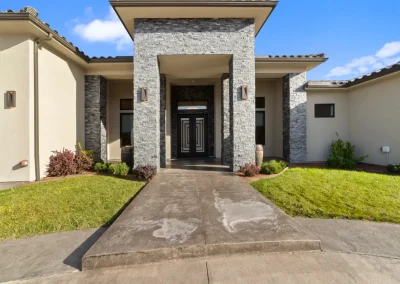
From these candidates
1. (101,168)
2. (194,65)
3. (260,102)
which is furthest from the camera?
(260,102)

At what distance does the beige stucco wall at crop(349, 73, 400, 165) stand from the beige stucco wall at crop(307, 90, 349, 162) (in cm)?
30

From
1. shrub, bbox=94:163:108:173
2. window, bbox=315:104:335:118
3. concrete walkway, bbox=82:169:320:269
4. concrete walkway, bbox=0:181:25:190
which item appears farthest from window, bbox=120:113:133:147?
window, bbox=315:104:335:118

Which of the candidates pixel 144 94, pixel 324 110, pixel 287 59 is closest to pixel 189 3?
pixel 144 94

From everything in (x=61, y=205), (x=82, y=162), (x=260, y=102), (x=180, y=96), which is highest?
(x=180, y=96)

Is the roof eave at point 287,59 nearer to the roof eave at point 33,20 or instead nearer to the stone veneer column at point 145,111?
the stone veneer column at point 145,111

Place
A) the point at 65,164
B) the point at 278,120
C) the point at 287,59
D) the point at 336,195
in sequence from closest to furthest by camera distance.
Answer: the point at 336,195
the point at 65,164
the point at 287,59
the point at 278,120

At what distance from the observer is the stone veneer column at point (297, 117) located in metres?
10.5

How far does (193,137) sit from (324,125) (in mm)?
6959

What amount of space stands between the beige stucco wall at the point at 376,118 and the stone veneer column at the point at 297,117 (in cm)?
256

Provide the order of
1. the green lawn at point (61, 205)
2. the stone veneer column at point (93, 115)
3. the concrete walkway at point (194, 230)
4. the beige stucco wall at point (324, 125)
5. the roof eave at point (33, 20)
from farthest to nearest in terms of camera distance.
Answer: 1. the beige stucco wall at point (324, 125)
2. the stone veneer column at point (93, 115)
3. the roof eave at point (33, 20)
4. the green lawn at point (61, 205)
5. the concrete walkway at point (194, 230)

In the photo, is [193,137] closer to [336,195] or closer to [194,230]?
[336,195]

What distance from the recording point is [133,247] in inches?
117

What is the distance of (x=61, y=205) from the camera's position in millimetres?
5062

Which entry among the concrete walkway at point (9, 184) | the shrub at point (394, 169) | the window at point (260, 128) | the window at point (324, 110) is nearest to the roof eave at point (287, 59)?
the window at point (324, 110)
